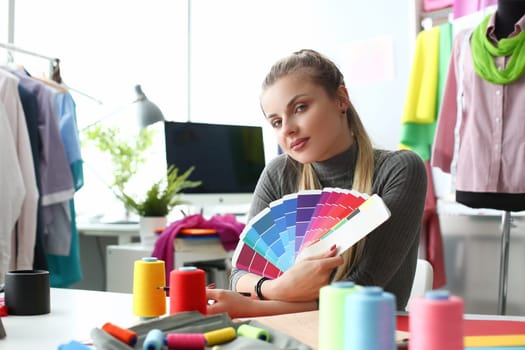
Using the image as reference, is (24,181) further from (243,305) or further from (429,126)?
(429,126)

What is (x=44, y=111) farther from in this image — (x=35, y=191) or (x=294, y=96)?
(x=294, y=96)

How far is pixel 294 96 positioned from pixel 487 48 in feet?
4.74

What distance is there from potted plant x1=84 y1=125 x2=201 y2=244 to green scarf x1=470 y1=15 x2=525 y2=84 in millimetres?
1505

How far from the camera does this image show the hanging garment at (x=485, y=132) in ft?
8.51

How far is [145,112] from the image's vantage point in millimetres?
3607

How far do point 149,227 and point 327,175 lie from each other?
1638 millimetres

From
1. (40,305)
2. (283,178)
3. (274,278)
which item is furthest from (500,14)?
(40,305)

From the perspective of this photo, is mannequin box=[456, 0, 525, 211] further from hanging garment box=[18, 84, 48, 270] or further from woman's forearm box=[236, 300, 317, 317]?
hanging garment box=[18, 84, 48, 270]

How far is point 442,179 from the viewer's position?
3.32m

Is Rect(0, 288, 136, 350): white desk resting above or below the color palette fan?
below

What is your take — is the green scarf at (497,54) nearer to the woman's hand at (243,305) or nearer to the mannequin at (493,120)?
the mannequin at (493,120)

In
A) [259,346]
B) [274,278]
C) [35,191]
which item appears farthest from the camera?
[35,191]

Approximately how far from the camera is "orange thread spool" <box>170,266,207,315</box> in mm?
1082

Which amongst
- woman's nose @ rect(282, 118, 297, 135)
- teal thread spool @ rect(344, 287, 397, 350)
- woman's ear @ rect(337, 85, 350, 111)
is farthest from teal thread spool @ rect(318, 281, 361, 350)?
woman's ear @ rect(337, 85, 350, 111)
